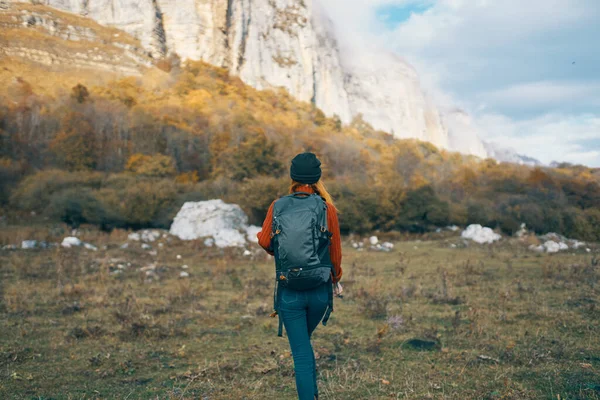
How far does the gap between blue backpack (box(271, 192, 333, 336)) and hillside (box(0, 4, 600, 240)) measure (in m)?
20.8

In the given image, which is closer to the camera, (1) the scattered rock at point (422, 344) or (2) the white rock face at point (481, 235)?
(1) the scattered rock at point (422, 344)

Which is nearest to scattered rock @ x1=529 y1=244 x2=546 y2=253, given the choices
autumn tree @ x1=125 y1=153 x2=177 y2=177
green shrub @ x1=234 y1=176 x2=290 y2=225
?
green shrub @ x1=234 y1=176 x2=290 y2=225

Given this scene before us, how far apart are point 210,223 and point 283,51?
60450 millimetres

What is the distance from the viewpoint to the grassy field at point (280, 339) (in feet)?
13.4

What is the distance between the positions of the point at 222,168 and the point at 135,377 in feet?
95.8

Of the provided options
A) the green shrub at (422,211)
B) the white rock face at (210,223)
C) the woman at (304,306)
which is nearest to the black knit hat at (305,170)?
the woman at (304,306)

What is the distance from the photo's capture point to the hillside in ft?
77.4

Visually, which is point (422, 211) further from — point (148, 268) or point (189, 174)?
point (148, 268)

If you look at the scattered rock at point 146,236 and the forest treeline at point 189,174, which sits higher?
the forest treeline at point 189,174

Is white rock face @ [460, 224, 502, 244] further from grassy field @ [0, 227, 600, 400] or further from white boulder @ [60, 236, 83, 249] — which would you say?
white boulder @ [60, 236, 83, 249]

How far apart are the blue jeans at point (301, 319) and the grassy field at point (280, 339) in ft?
3.73

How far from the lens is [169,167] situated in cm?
3206

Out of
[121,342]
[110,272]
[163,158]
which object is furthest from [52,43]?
[121,342]

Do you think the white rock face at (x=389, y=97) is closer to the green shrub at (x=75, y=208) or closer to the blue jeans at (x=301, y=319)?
the green shrub at (x=75, y=208)
